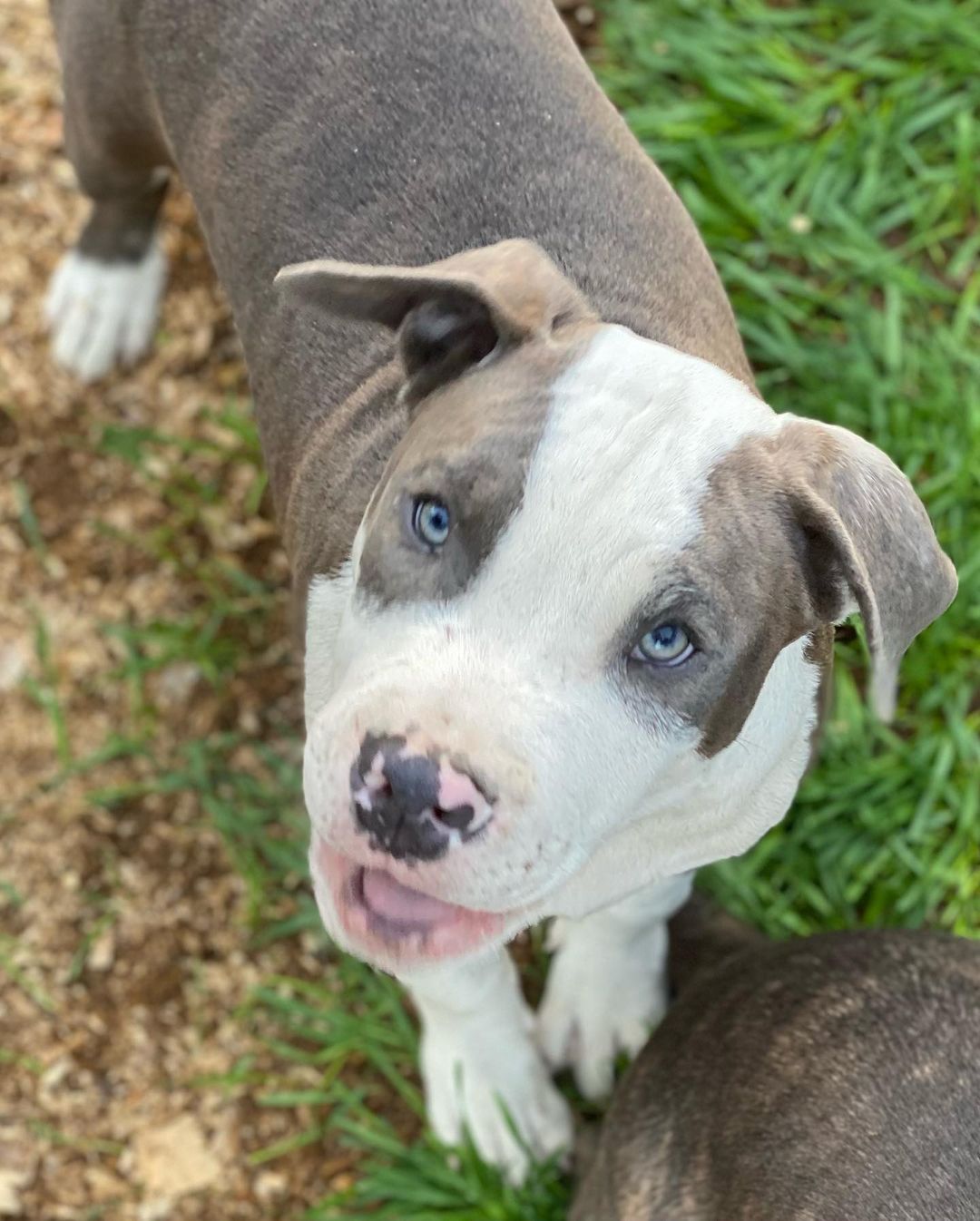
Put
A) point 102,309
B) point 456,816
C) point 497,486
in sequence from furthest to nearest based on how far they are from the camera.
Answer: point 102,309 → point 497,486 → point 456,816

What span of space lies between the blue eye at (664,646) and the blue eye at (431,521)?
35 cm

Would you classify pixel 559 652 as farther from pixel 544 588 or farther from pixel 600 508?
pixel 600 508

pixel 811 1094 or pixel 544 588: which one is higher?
pixel 544 588

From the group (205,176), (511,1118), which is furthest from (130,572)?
(511,1118)

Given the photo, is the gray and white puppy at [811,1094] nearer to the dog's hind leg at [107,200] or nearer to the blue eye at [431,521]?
A: the blue eye at [431,521]

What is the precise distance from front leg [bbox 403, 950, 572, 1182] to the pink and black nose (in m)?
1.32

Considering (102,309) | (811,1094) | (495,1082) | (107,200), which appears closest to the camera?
(811,1094)

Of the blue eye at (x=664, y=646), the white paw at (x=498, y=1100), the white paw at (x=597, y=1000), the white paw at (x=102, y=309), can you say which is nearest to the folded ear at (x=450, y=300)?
the blue eye at (x=664, y=646)

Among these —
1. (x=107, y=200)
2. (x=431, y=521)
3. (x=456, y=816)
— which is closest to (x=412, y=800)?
(x=456, y=816)

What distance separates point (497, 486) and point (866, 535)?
0.61 m

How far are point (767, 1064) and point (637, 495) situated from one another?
135cm

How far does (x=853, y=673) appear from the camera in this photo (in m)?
4.38

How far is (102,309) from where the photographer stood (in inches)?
181

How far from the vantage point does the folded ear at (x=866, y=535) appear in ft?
7.71
